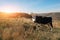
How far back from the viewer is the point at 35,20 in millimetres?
22172

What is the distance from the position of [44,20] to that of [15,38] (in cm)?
1124

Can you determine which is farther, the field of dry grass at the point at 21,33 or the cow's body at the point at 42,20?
the cow's body at the point at 42,20

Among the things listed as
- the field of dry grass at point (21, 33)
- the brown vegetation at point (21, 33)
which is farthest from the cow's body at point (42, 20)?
the field of dry grass at point (21, 33)

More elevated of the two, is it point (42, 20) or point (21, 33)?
point (21, 33)

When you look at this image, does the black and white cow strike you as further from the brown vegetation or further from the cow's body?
the brown vegetation

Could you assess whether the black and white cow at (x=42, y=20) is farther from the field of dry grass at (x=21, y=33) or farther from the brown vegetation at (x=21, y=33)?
the field of dry grass at (x=21, y=33)

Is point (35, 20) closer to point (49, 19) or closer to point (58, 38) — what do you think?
point (49, 19)

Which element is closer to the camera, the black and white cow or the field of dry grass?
the field of dry grass

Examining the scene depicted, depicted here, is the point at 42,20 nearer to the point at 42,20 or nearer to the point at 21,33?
the point at 42,20

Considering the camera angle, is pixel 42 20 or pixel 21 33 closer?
pixel 21 33

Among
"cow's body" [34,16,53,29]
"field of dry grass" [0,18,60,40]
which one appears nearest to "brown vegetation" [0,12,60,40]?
"field of dry grass" [0,18,60,40]

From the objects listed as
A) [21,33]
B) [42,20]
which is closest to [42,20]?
[42,20]

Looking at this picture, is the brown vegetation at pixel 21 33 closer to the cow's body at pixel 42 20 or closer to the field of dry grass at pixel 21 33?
the field of dry grass at pixel 21 33

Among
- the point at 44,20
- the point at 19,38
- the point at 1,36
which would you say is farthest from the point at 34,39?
the point at 44,20
